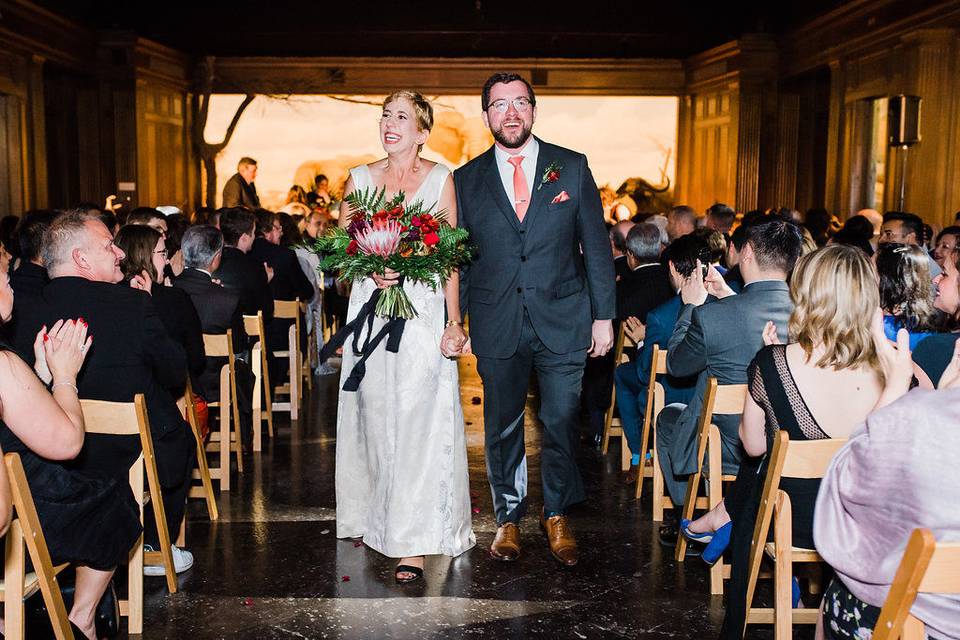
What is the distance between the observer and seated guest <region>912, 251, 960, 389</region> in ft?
10.7

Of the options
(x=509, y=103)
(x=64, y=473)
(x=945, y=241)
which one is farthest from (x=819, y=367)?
(x=945, y=241)

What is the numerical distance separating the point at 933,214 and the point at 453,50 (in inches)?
348

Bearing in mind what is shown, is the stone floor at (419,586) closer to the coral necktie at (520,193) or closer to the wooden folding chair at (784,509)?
the wooden folding chair at (784,509)

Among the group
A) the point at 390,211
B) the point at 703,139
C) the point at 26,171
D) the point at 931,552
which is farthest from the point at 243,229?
the point at 703,139

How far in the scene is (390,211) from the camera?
3.67 m

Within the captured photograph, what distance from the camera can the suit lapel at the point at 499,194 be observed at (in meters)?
3.94

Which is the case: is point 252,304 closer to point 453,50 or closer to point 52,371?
point 52,371

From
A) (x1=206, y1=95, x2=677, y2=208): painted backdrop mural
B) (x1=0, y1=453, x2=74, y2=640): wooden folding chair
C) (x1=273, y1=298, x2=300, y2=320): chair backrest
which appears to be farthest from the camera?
(x1=206, y1=95, x2=677, y2=208): painted backdrop mural

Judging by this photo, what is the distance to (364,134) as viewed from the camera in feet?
55.3

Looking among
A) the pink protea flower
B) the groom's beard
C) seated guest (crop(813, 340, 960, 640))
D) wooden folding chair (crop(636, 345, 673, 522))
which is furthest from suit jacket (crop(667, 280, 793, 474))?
seated guest (crop(813, 340, 960, 640))

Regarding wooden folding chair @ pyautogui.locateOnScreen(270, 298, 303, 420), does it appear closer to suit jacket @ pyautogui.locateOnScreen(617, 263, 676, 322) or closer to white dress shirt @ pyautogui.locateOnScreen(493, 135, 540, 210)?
suit jacket @ pyautogui.locateOnScreen(617, 263, 676, 322)

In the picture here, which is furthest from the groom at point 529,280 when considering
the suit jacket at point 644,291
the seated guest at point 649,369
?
the suit jacket at point 644,291

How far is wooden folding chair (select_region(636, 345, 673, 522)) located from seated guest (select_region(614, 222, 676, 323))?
2.99 feet

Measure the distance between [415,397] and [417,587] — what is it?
0.76 m
